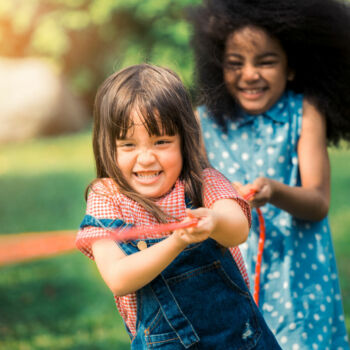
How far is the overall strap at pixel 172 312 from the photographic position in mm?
1504

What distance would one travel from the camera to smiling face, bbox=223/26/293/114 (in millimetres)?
2293

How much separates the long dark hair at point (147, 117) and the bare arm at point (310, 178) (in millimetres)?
526

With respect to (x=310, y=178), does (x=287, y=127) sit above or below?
above

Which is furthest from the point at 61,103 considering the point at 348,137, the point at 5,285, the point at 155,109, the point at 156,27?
the point at 155,109

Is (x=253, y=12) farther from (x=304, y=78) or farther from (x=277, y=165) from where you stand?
(x=277, y=165)

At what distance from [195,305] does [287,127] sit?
104 centimetres

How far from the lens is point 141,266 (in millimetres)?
1406

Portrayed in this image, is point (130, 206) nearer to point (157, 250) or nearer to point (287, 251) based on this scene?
point (157, 250)

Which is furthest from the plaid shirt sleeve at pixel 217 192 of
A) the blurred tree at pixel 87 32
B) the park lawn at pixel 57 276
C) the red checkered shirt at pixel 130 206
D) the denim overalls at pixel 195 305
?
the blurred tree at pixel 87 32

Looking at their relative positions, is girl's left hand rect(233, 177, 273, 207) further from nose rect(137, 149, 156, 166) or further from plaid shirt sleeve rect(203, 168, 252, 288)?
nose rect(137, 149, 156, 166)

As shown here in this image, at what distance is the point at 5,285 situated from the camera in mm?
4000

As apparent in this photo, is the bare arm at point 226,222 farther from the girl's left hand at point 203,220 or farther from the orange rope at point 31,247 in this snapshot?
the orange rope at point 31,247

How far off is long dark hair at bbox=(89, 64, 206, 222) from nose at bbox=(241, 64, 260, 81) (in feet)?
2.16

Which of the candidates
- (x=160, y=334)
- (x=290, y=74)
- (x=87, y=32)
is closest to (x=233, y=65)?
(x=290, y=74)
